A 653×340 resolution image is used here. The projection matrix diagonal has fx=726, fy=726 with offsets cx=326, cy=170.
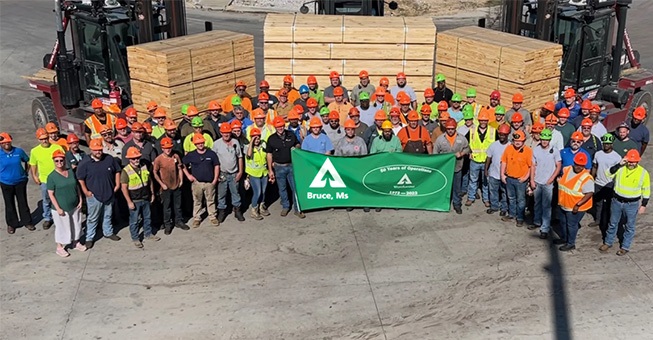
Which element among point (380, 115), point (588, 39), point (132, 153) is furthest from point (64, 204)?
point (588, 39)

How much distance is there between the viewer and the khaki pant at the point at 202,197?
11.4 m

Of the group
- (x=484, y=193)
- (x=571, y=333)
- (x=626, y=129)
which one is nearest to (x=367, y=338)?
(x=571, y=333)

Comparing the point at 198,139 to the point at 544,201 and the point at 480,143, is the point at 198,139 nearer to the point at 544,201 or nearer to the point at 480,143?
the point at 480,143

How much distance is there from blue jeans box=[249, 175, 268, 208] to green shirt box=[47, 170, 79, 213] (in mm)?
2779

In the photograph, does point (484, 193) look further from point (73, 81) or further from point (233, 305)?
point (73, 81)

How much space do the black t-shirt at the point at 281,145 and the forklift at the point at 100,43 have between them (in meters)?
3.88

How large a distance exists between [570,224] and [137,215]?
6.44 m

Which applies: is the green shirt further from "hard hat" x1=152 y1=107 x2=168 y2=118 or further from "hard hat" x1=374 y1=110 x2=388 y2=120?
"hard hat" x1=374 y1=110 x2=388 y2=120

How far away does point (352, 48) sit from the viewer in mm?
14414

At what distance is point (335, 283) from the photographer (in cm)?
1000

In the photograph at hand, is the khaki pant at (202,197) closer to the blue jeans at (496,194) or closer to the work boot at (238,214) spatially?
the work boot at (238,214)

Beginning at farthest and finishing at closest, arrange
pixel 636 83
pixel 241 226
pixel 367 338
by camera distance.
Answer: pixel 636 83, pixel 241 226, pixel 367 338

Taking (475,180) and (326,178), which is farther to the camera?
(475,180)

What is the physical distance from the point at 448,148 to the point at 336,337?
4.26 m
